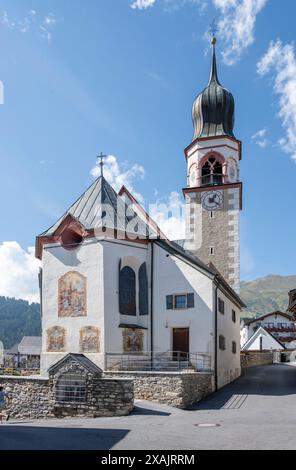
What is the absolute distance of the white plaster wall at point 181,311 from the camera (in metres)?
25.2

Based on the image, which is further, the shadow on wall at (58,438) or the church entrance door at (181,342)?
the church entrance door at (181,342)

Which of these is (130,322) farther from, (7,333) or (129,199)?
(7,333)

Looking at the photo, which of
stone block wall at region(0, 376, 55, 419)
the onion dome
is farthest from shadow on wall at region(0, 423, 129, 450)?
the onion dome

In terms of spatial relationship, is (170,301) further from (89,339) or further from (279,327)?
(279,327)

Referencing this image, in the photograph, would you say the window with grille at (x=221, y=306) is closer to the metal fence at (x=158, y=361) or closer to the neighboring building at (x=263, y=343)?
the metal fence at (x=158, y=361)

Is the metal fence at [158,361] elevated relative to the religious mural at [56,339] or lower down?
lower down

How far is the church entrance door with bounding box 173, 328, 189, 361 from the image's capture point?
25464mm

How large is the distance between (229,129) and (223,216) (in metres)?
7.73

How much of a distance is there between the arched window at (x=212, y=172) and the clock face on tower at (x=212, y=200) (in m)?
0.95

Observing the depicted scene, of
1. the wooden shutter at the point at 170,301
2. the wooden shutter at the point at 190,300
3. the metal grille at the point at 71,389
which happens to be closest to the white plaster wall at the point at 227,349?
the wooden shutter at the point at 190,300

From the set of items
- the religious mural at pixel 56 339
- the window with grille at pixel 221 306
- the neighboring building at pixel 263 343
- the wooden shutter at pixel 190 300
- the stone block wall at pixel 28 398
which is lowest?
the neighboring building at pixel 263 343

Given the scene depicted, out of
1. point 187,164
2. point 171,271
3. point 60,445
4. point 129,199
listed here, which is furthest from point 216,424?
point 187,164

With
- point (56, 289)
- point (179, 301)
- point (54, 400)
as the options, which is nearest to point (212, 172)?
point (179, 301)
